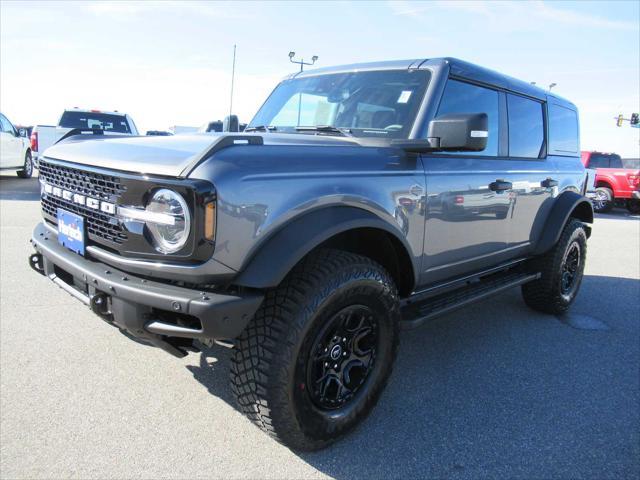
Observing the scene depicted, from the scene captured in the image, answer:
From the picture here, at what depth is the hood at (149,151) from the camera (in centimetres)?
199

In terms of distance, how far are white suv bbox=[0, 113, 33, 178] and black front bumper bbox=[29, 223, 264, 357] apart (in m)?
12.5

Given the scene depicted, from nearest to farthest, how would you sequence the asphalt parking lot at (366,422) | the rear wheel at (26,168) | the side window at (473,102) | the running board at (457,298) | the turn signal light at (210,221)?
the turn signal light at (210,221) → the asphalt parking lot at (366,422) → the running board at (457,298) → the side window at (473,102) → the rear wheel at (26,168)

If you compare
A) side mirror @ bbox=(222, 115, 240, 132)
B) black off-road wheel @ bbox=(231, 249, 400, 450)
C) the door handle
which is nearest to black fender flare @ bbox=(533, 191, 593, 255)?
the door handle

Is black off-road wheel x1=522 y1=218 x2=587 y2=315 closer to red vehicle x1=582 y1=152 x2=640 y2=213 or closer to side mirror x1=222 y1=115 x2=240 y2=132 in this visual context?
side mirror x1=222 y1=115 x2=240 y2=132

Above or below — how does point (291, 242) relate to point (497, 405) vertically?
above

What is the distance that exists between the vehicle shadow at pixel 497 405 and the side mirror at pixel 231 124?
1.89 meters

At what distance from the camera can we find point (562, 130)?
15.5ft

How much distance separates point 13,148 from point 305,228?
1393cm

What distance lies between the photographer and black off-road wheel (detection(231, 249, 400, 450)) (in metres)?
2.11

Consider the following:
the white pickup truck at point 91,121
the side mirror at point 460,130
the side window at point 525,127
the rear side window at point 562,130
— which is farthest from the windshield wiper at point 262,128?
the white pickup truck at point 91,121

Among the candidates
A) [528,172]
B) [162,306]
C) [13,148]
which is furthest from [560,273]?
[13,148]

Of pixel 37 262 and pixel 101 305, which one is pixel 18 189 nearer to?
pixel 37 262

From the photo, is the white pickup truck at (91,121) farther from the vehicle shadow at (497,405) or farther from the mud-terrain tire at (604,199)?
the mud-terrain tire at (604,199)

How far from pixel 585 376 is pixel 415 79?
231 cm
